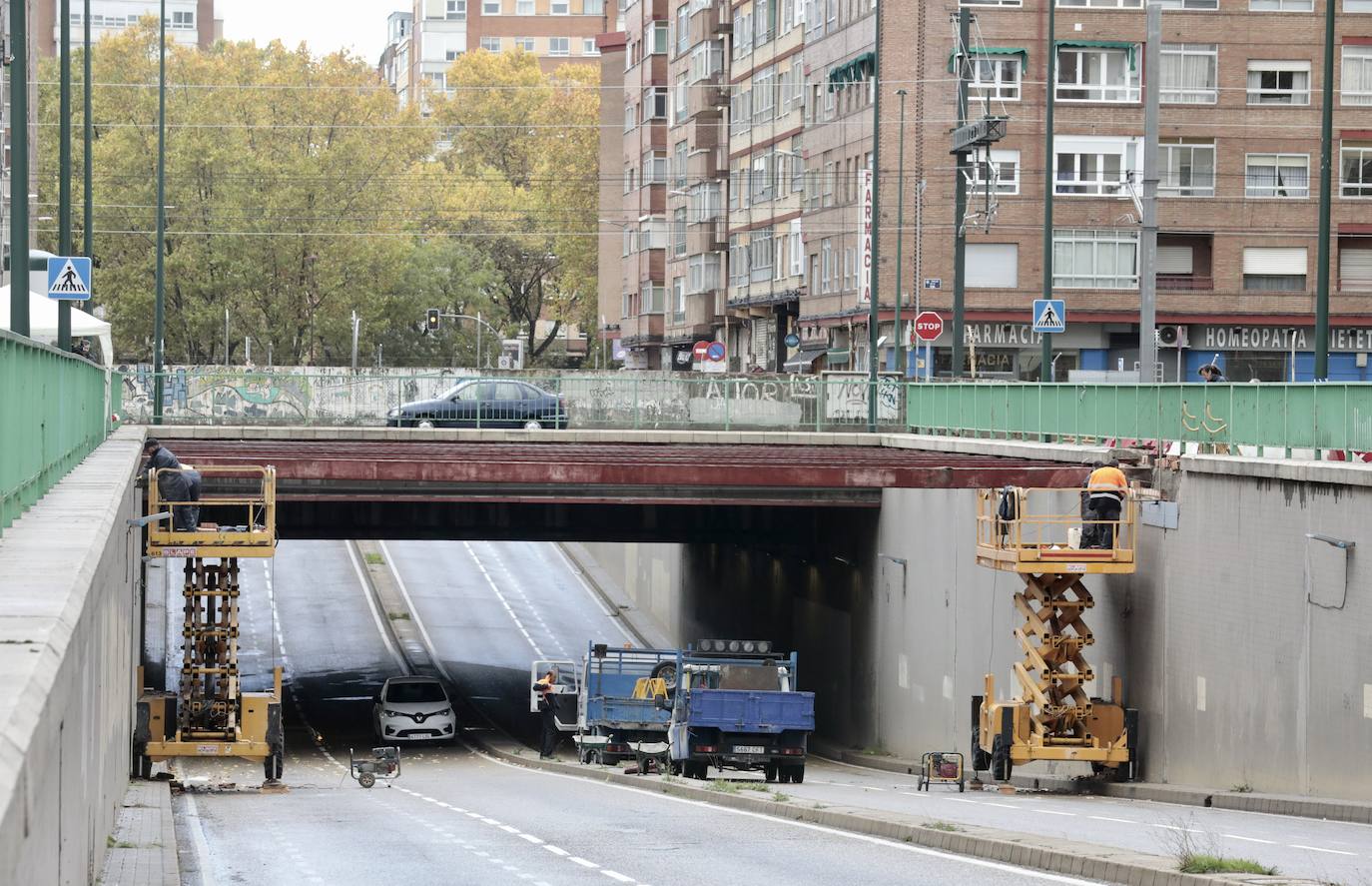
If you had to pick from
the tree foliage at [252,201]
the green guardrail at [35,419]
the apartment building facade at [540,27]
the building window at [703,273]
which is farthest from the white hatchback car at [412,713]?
the apartment building facade at [540,27]

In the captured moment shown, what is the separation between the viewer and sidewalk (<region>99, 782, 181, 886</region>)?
52.1 feet

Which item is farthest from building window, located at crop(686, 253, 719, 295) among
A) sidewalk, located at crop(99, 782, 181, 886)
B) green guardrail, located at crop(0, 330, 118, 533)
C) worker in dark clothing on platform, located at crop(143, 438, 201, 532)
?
green guardrail, located at crop(0, 330, 118, 533)

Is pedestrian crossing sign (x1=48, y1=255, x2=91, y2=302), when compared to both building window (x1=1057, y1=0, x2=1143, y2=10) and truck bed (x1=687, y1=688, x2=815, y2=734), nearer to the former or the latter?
truck bed (x1=687, y1=688, x2=815, y2=734)

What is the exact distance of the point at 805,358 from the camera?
236 feet

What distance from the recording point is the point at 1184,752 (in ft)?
88.4

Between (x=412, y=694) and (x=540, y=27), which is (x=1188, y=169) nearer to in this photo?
(x=412, y=694)

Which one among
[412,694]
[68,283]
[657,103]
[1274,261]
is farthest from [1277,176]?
[68,283]

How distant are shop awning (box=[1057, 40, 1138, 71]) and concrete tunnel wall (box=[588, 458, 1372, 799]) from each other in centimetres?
2455

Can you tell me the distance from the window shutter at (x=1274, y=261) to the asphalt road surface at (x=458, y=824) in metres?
23.4

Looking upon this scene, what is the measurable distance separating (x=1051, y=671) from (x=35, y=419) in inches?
687

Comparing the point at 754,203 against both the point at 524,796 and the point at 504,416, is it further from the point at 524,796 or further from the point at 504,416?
the point at 524,796

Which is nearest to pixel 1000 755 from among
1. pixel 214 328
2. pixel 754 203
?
pixel 754 203

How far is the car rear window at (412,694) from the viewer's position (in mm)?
46844

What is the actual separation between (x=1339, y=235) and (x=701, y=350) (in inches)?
787
